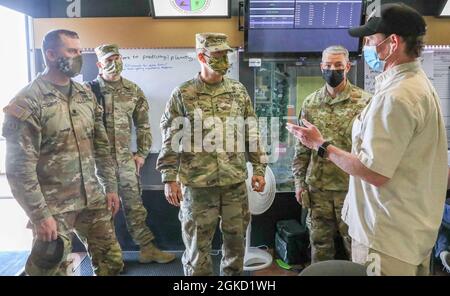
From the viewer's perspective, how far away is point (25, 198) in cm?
144

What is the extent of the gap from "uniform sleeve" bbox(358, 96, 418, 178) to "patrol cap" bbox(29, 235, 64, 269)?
127cm

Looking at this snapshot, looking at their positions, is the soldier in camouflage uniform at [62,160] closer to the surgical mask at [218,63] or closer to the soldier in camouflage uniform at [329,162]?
the surgical mask at [218,63]

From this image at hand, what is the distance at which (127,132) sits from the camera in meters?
2.55

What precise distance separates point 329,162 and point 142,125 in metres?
1.31

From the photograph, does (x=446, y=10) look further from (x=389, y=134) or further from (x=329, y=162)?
(x=389, y=134)

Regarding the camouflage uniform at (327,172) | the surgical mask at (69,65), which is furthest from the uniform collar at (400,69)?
the surgical mask at (69,65)

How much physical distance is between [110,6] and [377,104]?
2199 mm

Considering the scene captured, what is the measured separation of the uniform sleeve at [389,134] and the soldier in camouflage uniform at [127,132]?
70.0 inches

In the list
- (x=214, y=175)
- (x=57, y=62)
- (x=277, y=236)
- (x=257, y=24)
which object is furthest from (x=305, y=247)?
(x=57, y=62)

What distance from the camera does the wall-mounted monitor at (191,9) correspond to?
8.64ft

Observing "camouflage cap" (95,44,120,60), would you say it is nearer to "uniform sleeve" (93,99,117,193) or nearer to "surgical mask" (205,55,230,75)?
"uniform sleeve" (93,99,117,193)

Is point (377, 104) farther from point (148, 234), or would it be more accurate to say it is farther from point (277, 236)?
point (148, 234)

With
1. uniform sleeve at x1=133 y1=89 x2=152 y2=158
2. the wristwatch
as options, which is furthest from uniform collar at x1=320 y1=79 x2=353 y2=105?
uniform sleeve at x1=133 y1=89 x2=152 y2=158

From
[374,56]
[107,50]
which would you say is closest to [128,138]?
[107,50]
